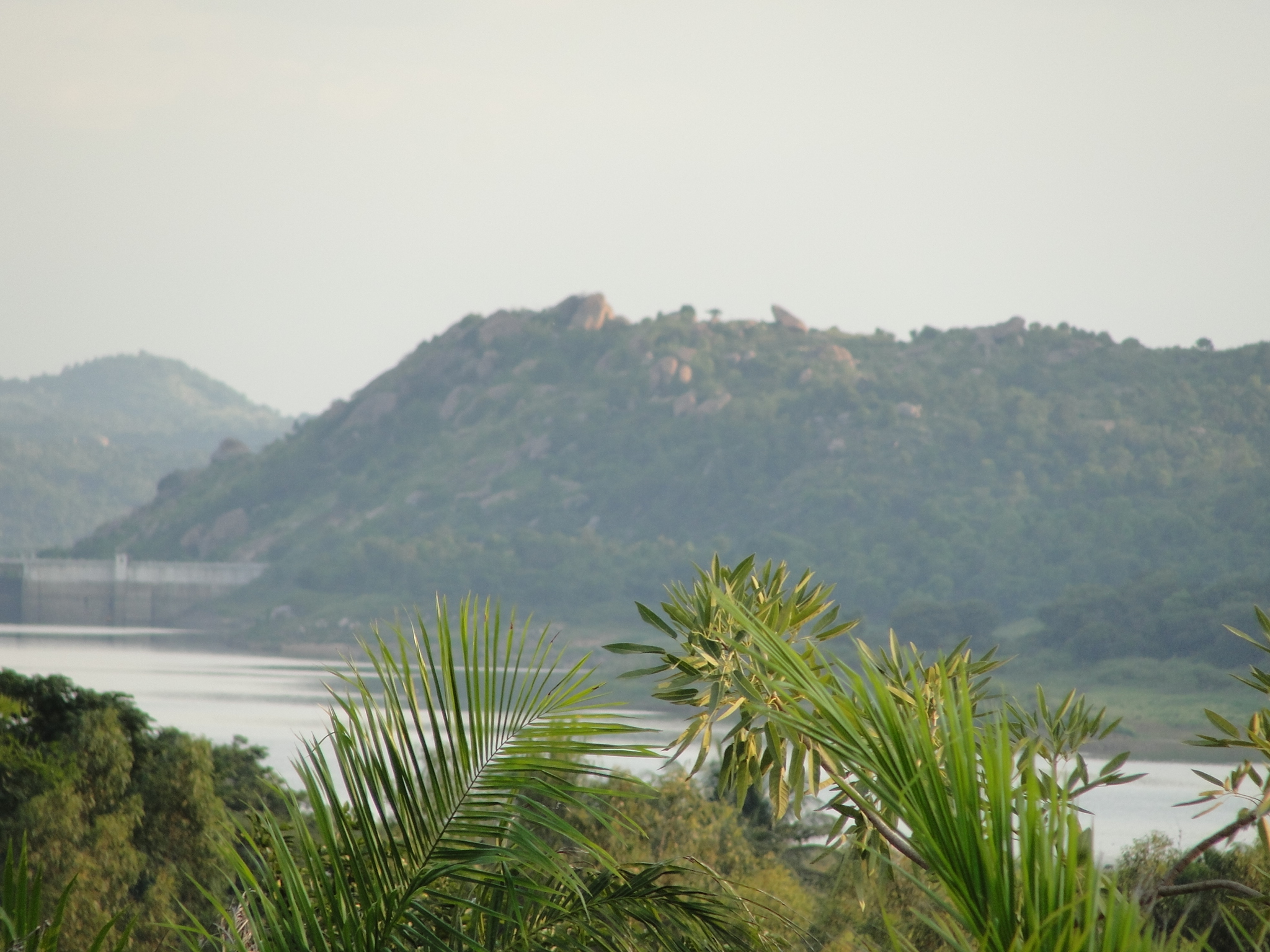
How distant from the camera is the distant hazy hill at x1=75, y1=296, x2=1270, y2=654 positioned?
67.0 m

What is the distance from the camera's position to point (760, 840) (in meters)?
21.0

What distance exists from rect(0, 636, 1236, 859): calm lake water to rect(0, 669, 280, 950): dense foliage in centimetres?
632

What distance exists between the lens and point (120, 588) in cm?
8612

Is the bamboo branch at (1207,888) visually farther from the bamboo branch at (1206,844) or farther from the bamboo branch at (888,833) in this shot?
the bamboo branch at (888,833)

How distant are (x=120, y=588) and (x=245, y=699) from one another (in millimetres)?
42192

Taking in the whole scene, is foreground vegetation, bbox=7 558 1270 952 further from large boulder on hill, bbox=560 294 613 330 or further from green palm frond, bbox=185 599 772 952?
large boulder on hill, bbox=560 294 613 330

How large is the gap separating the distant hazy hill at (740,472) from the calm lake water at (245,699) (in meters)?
10.8

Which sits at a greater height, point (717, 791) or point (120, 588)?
point (717, 791)

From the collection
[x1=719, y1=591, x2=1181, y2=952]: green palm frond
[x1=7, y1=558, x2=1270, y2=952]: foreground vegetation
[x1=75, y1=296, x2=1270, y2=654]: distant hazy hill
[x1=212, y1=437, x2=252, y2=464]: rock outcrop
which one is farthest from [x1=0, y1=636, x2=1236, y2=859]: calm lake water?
[x1=212, y1=437, x2=252, y2=464]: rock outcrop

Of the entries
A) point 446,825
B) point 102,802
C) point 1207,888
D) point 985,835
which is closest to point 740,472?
point 102,802

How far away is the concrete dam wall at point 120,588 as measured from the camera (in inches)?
3270

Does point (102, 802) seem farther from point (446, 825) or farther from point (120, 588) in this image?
point (120, 588)

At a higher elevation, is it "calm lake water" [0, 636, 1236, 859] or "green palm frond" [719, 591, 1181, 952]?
"green palm frond" [719, 591, 1181, 952]

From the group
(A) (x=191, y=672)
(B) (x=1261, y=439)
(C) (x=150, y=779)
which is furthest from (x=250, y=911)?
(B) (x=1261, y=439)
